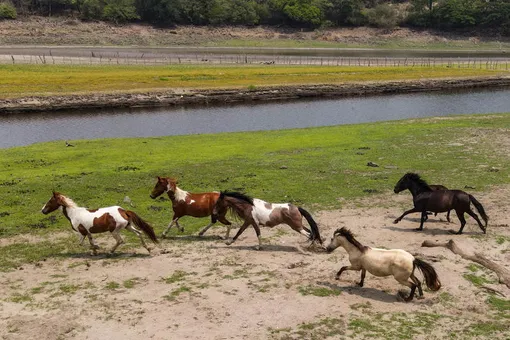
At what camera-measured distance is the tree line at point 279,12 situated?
445 feet

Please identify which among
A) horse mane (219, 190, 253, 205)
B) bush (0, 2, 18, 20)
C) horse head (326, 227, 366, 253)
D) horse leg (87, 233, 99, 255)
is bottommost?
horse leg (87, 233, 99, 255)

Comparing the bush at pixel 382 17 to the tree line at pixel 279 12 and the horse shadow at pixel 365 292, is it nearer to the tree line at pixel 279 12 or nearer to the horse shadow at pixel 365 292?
the tree line at pixel 279 12

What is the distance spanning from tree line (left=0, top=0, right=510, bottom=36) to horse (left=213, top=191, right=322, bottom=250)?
12648cm

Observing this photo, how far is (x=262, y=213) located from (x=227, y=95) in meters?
44.5

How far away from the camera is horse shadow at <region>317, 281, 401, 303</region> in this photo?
40.0 ft

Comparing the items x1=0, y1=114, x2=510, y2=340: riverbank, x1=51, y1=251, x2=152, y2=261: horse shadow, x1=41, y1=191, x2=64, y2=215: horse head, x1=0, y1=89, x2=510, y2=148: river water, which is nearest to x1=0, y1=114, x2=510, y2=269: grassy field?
x1=0, y1=114, x2=510, y2=340: riverbank

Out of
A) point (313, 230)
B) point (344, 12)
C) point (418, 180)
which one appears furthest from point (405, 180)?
point (344, 12)

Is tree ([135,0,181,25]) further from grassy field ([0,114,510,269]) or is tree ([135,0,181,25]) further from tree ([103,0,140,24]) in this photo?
grassy field ([0,114,510,269])

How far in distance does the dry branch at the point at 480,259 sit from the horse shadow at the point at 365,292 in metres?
2.88

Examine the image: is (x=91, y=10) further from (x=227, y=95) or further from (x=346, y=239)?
(x=346, y=239)

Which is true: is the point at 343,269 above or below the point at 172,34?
below

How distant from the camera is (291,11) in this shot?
471 ft

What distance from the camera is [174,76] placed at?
66500 millimetres

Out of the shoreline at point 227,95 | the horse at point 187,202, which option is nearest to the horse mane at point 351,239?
the horse at point 187,202
